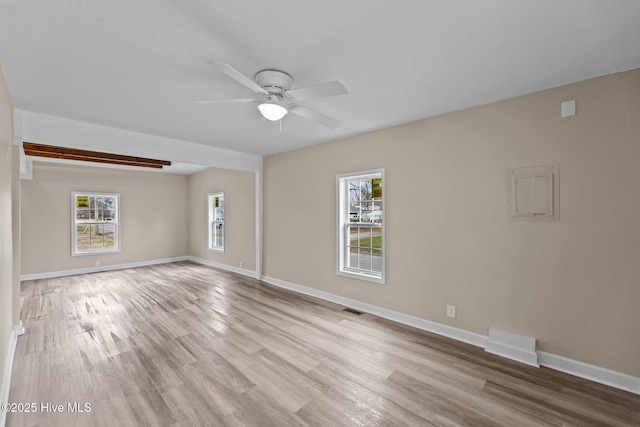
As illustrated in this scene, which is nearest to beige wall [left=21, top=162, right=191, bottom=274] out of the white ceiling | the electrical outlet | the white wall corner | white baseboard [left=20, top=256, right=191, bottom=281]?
white baseboard [left=20, top=256, right=191, bottom=281]

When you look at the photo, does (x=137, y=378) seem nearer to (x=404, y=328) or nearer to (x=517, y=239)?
(x=404, y=328)

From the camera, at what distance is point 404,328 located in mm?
3355

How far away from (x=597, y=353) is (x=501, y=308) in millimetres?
726

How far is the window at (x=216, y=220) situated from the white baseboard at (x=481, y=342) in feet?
11.0

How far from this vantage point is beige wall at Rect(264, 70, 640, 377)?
2232mm

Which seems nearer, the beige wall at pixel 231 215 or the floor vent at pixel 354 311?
the floor vent at pixel 354 311

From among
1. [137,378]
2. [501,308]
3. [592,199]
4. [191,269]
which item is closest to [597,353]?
[501,308]

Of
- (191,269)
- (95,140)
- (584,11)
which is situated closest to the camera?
(584,11)

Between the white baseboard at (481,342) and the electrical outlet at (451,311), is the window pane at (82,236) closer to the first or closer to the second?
the white baseboard at (481,342)

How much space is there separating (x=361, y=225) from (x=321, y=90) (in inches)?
99.5

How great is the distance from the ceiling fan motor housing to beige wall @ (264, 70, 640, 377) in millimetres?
1910

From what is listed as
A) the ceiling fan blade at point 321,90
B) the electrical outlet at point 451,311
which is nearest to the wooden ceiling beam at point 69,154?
the ceiling fan blade at point 321,90

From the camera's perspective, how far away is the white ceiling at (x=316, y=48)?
5.08ft

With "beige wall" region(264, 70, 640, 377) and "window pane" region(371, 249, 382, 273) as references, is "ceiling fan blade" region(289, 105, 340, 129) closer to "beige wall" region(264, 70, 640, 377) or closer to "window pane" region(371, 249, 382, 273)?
"beige wall" region(264, 70, 640, 377)
